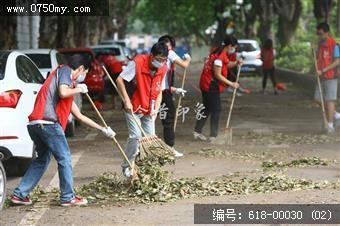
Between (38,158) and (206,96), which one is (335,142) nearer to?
(206,96)

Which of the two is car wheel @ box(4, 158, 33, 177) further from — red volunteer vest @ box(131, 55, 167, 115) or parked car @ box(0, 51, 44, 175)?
red volunteer vest @ box(131, 55, 167, 115)

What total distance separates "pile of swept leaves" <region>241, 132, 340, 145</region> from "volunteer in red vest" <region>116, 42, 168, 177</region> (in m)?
3.77

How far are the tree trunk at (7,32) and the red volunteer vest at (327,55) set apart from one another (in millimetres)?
8312

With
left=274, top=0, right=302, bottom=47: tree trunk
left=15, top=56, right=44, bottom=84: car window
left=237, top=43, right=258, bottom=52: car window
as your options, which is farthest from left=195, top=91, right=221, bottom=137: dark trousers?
left=274, top=0, right=302, bottom=47: tree trunk

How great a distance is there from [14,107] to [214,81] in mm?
4457

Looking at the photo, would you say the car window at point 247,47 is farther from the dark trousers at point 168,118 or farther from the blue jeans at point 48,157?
the blue jeans at point 48,157

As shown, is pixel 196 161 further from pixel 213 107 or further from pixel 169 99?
pixel 213 107

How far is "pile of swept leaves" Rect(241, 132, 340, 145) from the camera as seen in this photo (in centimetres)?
1219

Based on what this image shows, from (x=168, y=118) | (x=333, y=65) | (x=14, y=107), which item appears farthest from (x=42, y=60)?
(x=14, y=107)

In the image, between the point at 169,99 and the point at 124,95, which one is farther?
the point at 169,99

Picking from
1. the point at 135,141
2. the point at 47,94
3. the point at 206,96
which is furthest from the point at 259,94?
the point at 47,94

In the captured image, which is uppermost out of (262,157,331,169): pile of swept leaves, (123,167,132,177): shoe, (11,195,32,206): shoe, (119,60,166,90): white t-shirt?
(119,60,166,90): white t-shirt

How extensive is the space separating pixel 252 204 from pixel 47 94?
2321mm

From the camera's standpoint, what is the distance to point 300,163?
990 cm
